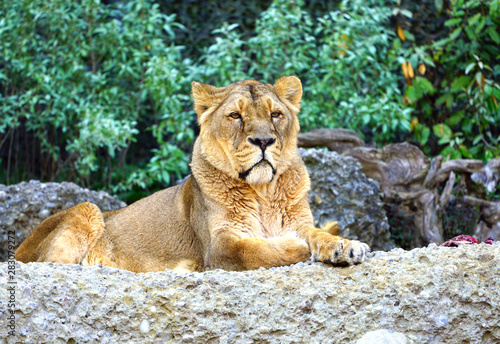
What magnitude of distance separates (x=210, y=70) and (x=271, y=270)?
200 inches

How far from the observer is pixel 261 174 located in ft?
13.7

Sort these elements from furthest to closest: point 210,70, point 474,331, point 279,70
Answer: point 279,70 → point 210,70 → point 474,331

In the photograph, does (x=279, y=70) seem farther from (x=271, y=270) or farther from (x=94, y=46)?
(x=271, y=270)

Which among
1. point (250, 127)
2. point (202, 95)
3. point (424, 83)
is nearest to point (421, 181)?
point (424, 83)

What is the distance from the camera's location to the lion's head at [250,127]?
4.16 meters

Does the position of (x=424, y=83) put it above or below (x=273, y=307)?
below

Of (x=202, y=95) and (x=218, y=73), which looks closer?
(x=202, y=95)

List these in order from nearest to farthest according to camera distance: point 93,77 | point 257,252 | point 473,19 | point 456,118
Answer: point 257,252 → point 473,19 → point 93,77 → point 456,118

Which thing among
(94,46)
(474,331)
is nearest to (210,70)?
(94,46)

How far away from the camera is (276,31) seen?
8633mm

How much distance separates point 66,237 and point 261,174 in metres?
1.57

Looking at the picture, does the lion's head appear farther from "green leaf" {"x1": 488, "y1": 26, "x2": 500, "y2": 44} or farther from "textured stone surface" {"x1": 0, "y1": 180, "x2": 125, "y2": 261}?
"green leaf" {"x1": 488, "y1": 26, "x2": 500, "y2": 44}

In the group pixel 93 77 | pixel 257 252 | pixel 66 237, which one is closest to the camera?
pixel 257 252

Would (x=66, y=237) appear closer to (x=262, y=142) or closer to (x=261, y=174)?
(x=261, y=174)
